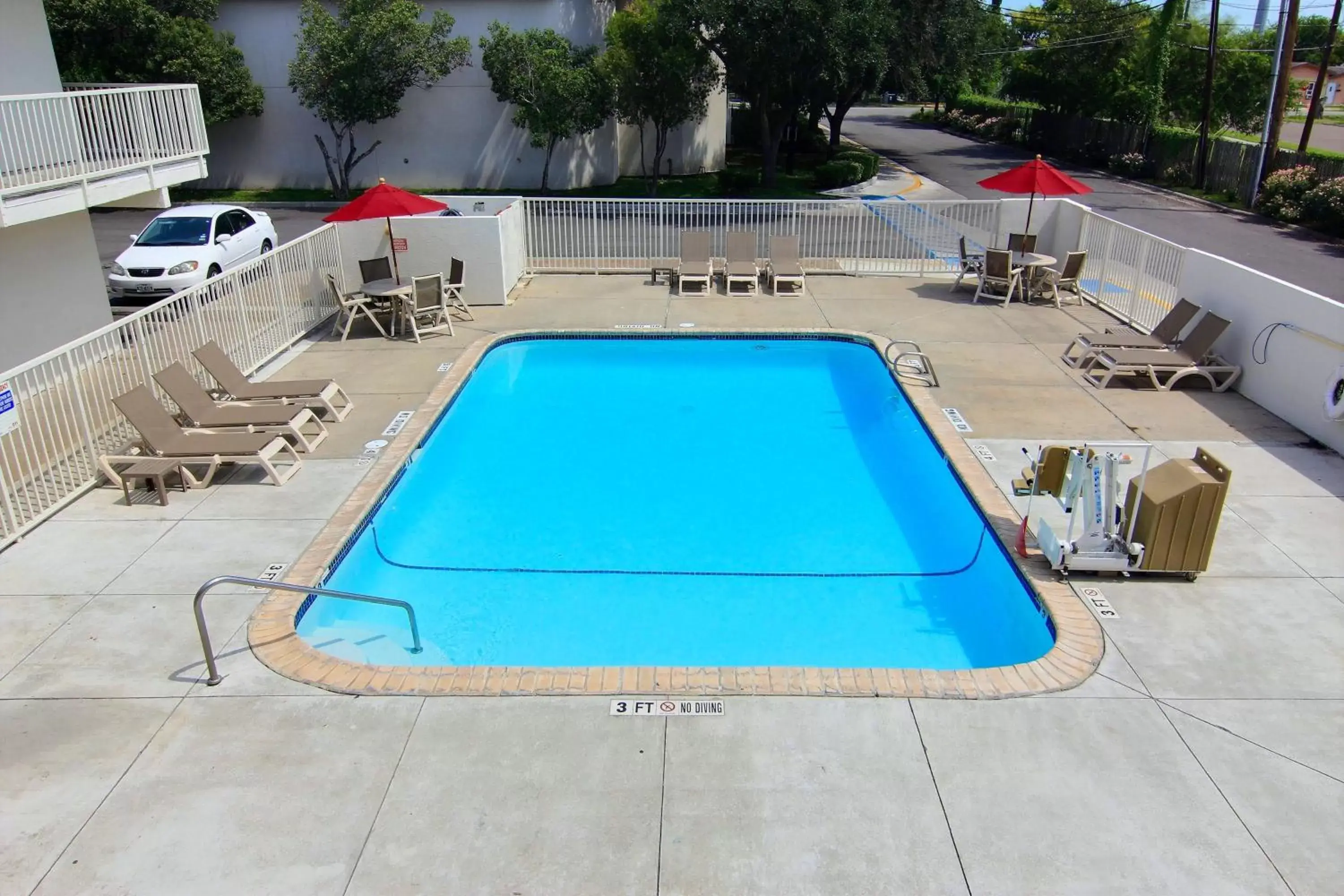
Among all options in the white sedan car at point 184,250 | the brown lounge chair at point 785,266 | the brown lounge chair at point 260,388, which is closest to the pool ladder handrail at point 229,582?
the brown lounge chair at point 260,388

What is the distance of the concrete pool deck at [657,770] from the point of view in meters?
4.77

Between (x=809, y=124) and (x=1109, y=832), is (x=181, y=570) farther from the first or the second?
→ (x=809, y=124)

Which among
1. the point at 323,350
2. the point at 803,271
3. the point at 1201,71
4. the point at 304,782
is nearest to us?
the point at 304,782

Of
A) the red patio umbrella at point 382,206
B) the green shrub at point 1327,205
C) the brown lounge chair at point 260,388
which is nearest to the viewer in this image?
the brown lounge chair at point 260,388

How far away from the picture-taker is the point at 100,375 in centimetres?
927

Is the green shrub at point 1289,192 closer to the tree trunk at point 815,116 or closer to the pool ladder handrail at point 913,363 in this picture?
the tree trunk at point 815,116

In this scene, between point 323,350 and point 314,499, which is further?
point 323,350

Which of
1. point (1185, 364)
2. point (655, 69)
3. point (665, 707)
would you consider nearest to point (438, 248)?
point (1185, 364)

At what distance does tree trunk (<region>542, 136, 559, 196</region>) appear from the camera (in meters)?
29.7

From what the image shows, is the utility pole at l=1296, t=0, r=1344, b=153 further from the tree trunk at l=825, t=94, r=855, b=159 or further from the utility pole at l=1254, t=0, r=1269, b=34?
the utility pole at l=1254, t=0, r=1269, b=34

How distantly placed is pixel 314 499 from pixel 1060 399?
8584mm

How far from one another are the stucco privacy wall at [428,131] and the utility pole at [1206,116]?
20673 millimetres

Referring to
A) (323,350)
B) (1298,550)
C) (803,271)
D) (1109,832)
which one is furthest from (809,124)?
(1109,832)

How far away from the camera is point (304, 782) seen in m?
5.35
